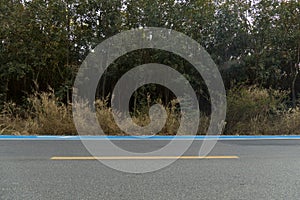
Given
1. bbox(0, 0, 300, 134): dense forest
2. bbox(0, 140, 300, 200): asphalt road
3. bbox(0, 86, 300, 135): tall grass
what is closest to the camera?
bbox(0, 140, 300, 200): asphalt road

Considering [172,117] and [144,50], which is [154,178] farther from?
[144,50]

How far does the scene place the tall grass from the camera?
797 cm

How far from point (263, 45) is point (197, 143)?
5.65 metres

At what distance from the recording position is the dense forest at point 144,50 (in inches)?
388

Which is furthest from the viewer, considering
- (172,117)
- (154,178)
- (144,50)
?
(144,50)

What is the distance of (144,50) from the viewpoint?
34.1ft

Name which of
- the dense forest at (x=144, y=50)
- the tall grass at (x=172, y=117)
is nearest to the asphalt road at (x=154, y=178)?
the tall grass at (x=172, y=117)

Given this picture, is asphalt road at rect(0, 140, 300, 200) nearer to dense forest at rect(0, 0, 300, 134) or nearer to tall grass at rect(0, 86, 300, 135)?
tall grass at rect(0, 86, 300, 135)

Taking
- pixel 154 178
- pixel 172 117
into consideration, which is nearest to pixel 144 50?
pixel 172 117

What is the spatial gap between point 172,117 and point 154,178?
4645mm

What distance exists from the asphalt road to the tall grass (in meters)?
2.57

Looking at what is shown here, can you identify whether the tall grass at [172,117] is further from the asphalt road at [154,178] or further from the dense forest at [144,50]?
the asphalt road at [154,178]

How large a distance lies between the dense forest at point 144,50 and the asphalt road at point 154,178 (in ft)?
16.9

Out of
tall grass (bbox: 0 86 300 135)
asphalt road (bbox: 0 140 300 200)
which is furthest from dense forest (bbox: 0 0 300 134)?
asphalt road (bbox: 0 140 300 200)
